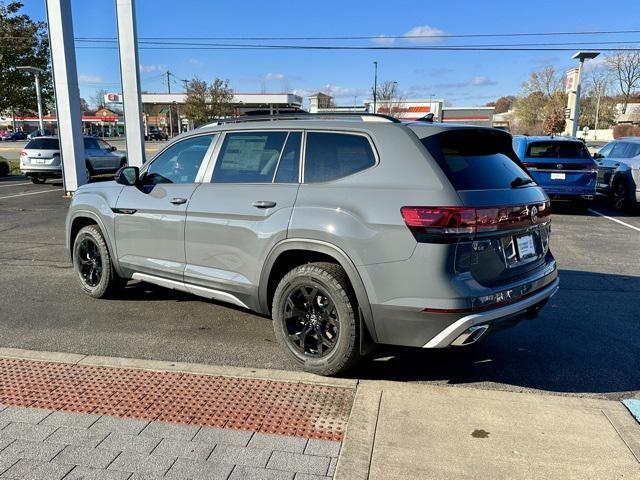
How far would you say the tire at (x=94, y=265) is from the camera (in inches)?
215

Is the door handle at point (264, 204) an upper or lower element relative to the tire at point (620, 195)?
upper

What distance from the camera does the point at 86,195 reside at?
5621 mm

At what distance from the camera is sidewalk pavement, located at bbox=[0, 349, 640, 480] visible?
2775mm

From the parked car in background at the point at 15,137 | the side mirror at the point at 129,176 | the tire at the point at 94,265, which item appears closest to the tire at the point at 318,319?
the side mirror at the point at 129,176

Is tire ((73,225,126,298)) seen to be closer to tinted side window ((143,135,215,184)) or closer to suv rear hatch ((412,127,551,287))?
tinted side window ((143,135,215,184))

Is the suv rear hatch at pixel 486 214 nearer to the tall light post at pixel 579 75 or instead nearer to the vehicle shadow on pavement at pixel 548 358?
the vehicle shadow on pavement at pixel 548 358

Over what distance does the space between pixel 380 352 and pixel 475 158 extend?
1731 millimetres

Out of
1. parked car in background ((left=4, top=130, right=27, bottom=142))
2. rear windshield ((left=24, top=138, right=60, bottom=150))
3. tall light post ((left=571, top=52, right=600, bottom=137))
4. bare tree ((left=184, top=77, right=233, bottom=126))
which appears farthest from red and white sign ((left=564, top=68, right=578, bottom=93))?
parked car in background ((left=4, top=130, right=27, bottom=142))

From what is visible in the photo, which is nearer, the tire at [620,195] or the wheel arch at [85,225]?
the wheel arch at [85,225]

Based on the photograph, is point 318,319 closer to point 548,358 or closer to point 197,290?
point 197,290

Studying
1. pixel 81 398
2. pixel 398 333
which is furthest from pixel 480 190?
pixel 81 398

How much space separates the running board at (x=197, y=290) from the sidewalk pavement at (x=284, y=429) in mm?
595

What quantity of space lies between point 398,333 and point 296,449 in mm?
972

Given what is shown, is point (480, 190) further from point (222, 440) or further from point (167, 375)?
point (167, 375)
